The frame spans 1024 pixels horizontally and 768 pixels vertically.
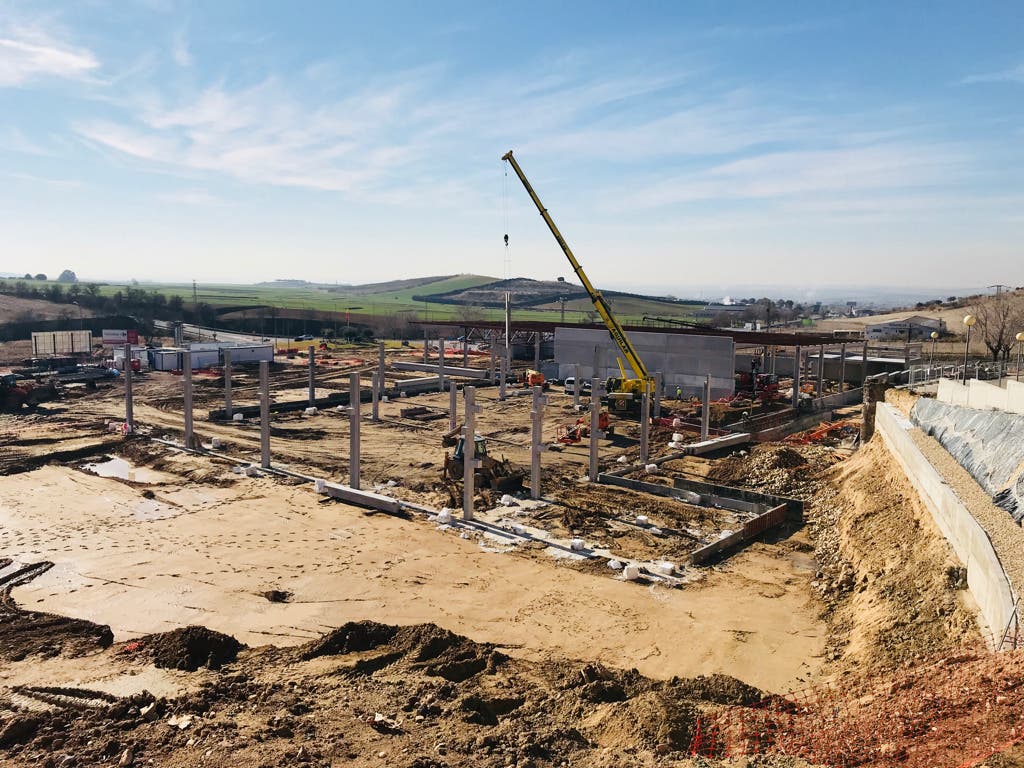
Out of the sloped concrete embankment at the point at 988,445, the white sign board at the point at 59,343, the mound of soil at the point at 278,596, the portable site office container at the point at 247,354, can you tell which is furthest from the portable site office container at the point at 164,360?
the sloped concrete embankment at the point at 988,445

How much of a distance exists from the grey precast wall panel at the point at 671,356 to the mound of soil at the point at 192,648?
30403 millimetres

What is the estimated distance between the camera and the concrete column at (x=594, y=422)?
21594 mm

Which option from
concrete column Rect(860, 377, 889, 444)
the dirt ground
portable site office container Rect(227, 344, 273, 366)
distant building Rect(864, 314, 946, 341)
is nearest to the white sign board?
portable site office container Rect(227, 344, 273, 366)

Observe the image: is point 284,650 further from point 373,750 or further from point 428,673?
point 373,750

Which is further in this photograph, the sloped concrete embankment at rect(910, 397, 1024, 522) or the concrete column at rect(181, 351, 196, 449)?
the concrete column at rect(181, 351, 196, 449)

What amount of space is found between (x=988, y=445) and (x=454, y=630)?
12.2 meters

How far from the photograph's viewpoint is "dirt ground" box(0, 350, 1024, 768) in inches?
323

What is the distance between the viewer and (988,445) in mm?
15430

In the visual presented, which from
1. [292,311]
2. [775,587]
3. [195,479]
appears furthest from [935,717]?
[292,311]

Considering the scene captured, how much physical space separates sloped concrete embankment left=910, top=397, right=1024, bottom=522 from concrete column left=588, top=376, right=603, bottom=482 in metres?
9.25

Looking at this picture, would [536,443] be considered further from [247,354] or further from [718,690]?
[247,354]

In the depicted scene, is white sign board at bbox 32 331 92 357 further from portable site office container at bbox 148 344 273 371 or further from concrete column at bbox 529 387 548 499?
concrete column at bbox 529 387 548 499

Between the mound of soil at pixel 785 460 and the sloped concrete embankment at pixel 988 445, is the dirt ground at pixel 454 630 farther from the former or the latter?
the sloped concrete embankment at pixel 988 445

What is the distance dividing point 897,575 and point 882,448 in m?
9.99
